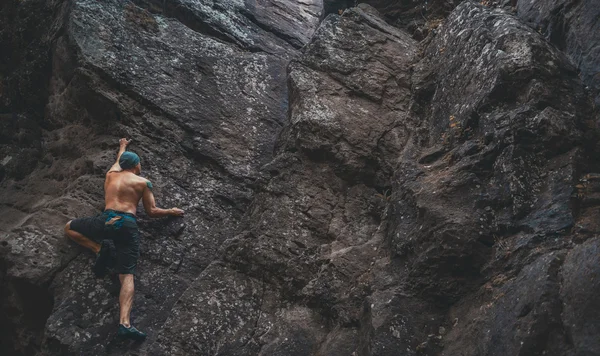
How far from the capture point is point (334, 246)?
8.54 meters

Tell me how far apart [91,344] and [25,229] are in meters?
2.13

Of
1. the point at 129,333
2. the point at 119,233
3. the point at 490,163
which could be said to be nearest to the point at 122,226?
the point at 119,233

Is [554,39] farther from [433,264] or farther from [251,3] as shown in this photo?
[251,3]

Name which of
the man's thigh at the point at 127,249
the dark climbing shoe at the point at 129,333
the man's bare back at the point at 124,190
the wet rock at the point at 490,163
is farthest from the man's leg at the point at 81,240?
the wet rock at the point at 490,163

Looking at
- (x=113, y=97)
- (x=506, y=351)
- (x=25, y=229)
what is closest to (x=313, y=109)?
(x=113, y=97)

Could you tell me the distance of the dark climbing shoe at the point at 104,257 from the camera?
28.1 feet

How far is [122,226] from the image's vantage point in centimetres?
867

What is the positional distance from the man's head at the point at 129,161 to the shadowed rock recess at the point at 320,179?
66 cm

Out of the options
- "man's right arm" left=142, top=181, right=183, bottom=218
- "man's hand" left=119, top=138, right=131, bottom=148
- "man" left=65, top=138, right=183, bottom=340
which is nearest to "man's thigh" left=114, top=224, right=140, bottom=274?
"man" left=65, top=138, right=183, bottom=340

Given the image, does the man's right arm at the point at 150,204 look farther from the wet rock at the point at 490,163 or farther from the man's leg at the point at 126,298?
the wet rock at the point at 490,163

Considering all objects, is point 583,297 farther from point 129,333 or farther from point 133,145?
point 133,145

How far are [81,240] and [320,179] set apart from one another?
3587 mm

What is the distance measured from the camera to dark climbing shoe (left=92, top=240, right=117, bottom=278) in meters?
8.57

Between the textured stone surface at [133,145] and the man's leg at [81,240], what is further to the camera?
the man's leg at [81,240]
